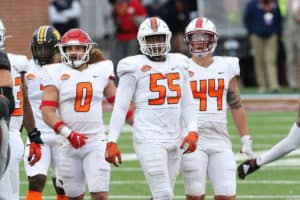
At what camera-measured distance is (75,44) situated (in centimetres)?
946

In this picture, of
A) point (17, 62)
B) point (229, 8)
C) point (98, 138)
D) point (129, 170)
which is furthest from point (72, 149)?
point (229, 8)

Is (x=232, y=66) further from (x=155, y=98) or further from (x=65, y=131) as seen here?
(x=65, y=131)

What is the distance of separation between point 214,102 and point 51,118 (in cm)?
131

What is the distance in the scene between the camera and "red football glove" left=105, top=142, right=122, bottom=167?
8.77 metres

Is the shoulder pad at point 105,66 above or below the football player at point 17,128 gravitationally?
above

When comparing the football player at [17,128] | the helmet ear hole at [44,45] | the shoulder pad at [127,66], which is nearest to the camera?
the football player at [17,128]

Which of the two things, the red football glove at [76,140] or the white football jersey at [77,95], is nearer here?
the red football glove at [76,140]

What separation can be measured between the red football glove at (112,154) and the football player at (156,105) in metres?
0.01

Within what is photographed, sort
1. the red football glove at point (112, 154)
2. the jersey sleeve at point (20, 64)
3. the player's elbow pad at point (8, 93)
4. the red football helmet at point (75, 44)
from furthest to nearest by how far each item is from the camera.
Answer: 1. the red football helmet at point (75, 44)
2. the jersey sleeve at point (20, 64)
3. the red football glove at point (112, 154)
4. the player's elbow pad at point (8, 93)

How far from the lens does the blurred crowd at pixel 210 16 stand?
795 inches

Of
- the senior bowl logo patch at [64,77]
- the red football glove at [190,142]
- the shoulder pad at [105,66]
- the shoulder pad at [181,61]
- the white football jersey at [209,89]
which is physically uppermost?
the shoulder pad at [181,61]

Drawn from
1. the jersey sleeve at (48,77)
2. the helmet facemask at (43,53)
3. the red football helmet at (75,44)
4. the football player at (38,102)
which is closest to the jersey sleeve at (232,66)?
the red football helmet at (75,44)

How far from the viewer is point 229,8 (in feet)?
73.4

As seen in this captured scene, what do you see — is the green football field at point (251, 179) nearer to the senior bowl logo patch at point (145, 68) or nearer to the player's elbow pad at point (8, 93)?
the senior bowl logo patch at point (145, 68)
